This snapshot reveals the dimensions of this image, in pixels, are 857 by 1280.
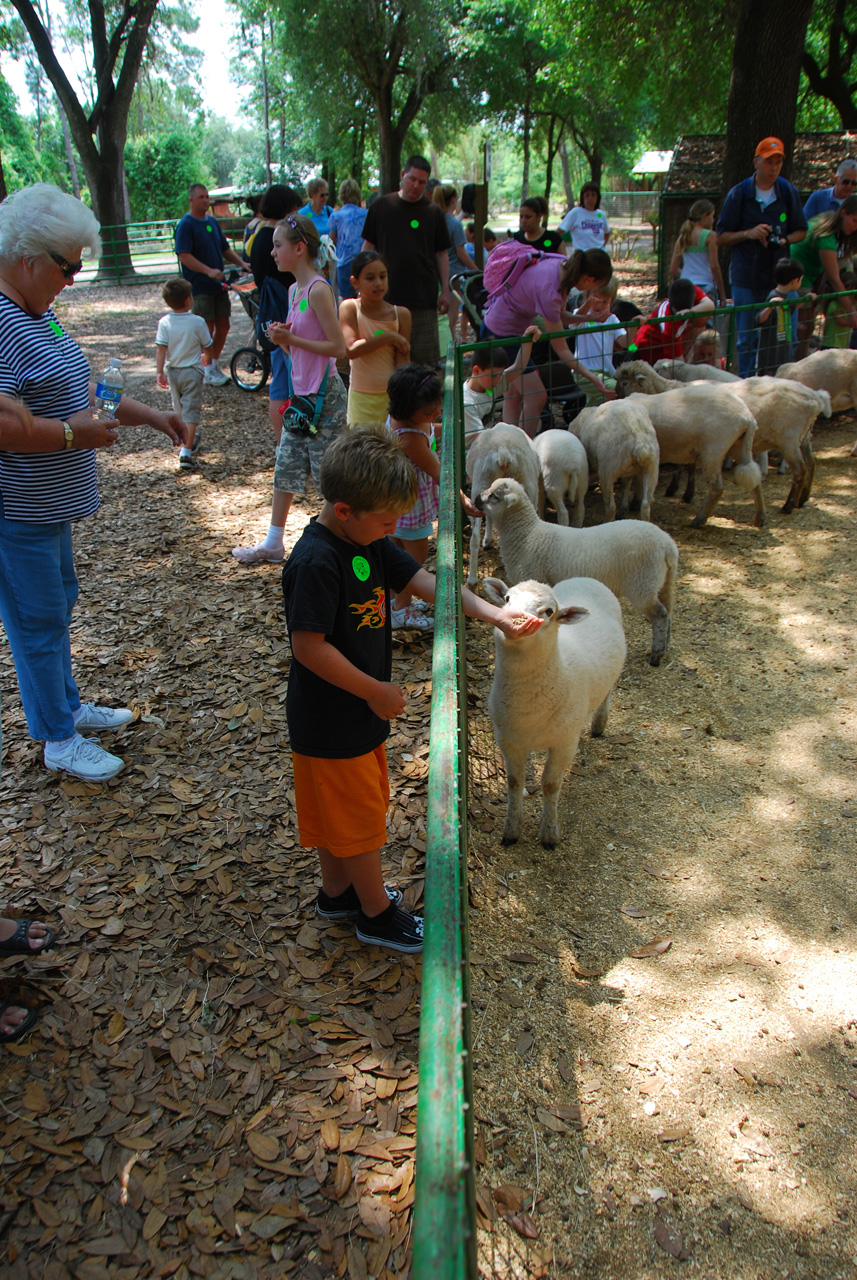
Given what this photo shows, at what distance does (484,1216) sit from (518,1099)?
0.36 metres

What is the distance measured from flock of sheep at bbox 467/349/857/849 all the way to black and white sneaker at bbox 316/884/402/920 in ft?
2.74

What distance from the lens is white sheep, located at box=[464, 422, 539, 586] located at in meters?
5.06

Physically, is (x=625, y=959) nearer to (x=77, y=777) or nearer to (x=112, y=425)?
(x=77, y=777)

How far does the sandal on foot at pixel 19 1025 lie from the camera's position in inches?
93.8

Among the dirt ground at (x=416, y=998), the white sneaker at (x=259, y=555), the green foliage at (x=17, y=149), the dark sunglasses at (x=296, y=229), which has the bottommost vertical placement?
the dirt ground at (x=416, y=998)

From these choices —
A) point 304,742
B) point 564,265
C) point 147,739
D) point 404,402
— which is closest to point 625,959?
point 304,742

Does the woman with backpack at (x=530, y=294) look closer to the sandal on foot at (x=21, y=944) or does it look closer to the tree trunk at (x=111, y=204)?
the sandal on foot at (x=21, y=944)

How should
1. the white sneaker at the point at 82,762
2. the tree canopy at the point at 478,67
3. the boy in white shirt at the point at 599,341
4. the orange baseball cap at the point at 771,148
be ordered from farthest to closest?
the tree canopy at the point at 478,67, the orange baseball cap at the point at 771,148, the boy in white shirt at the point at 599,341, the white sneaker at the point at 82,762

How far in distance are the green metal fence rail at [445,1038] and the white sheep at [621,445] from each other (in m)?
4.18

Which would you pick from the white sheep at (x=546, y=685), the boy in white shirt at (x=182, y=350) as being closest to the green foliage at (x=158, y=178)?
the boy in white shirt at (x=182, y=350)

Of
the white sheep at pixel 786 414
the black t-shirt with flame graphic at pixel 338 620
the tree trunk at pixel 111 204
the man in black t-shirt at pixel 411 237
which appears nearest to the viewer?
the black t-shirt with flame graphic at pixel 338 620

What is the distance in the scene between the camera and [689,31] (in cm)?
1680

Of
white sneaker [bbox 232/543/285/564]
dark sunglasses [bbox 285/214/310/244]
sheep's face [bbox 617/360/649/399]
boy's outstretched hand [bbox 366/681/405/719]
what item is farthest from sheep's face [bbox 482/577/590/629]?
sheep's face [bbox 617/360/649/399]

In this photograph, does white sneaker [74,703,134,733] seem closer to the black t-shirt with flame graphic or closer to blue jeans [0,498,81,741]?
blue jeans [0,498,81,741]
